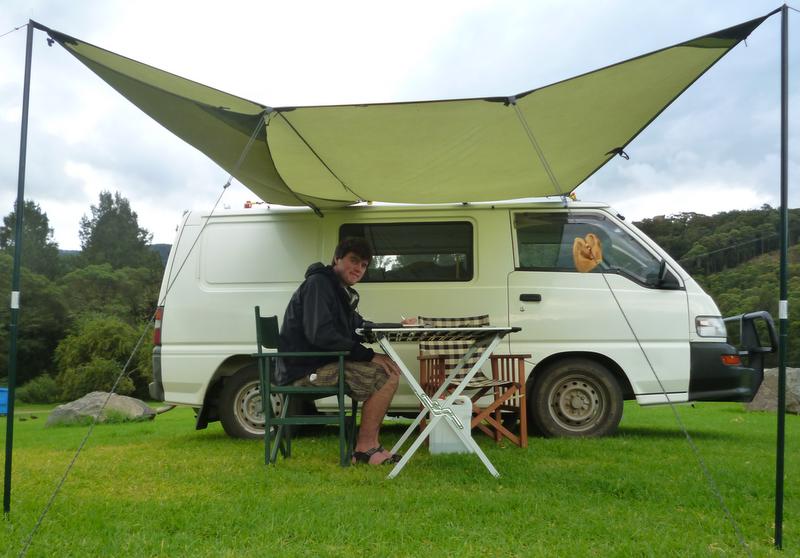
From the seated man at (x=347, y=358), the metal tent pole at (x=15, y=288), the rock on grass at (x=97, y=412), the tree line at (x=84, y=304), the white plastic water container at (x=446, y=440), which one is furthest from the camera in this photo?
the tree line at (x=84, y=304)

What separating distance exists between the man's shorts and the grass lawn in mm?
504

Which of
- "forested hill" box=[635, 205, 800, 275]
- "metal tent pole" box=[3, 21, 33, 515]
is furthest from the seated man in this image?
"forested hill" box=[635, 205, 800, 275]

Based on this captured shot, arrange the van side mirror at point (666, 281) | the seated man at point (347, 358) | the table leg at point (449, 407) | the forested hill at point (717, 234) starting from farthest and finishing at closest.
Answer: the forested hill at point (717, 234) < the van side mirror at point (666, 281) < the seated man at point (347, 358) < the table leg at point (449, 407)

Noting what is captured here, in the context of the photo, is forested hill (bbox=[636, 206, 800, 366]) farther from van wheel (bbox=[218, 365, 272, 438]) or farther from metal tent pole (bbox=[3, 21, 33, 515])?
metal tent pole (bbox=[3, 21, 33, 515])

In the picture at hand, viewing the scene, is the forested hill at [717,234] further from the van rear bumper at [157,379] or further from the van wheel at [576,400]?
the van rear bumper at [157,379]

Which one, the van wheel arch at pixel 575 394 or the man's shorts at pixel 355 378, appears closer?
the man's shorts at pixel 355 378

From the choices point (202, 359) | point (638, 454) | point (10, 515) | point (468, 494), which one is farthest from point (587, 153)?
point (10, 515)

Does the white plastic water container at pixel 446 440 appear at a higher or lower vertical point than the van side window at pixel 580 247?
lower

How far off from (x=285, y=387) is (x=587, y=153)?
102 inches

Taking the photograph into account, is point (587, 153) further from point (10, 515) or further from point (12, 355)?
point (10, 515)

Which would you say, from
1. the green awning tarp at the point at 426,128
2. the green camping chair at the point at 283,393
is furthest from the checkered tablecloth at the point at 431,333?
the green awning tarp at the point at 426,128

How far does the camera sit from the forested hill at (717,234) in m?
13.6

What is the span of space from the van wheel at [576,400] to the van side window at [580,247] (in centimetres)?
80

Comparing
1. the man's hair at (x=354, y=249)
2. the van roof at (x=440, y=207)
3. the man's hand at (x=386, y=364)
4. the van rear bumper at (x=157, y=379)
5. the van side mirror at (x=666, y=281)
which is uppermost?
the van roof at (x=440, y=207)
